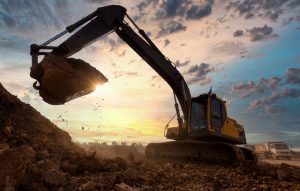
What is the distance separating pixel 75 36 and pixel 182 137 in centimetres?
647

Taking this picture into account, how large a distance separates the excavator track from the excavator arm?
112 centimetres

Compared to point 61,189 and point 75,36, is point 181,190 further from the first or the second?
point 75,36

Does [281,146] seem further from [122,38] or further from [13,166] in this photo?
[13,166]

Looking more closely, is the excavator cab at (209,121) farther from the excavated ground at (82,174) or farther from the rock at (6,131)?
the rock at (6,131)

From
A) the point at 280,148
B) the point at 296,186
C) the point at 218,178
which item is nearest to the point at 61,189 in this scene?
the point at 218,178

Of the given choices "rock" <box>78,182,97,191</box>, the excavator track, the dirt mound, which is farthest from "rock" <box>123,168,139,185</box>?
the excavator track

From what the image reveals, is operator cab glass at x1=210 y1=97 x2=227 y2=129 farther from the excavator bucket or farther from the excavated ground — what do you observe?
the excavator bucket

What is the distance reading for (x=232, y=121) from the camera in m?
13.1

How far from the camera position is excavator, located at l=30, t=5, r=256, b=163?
8070 mm

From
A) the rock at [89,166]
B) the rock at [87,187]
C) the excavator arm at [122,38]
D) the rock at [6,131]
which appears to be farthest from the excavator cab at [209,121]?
the rock at [87,187]

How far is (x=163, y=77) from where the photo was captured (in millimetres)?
13094

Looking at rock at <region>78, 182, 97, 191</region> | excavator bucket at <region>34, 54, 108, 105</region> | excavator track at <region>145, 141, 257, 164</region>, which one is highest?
excavator bucket at <region>34, 54, 108, 105</region>

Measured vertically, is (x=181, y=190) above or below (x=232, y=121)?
below

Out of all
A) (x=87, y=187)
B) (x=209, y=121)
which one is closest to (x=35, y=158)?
(x=87, y=187)
